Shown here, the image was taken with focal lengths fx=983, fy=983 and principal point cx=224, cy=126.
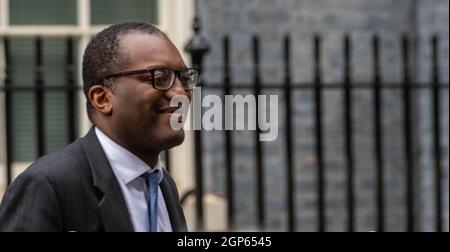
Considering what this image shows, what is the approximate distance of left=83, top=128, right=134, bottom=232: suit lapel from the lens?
6.73 ft

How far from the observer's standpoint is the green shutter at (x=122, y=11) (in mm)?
6855

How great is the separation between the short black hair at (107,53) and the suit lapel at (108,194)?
109 millimetres

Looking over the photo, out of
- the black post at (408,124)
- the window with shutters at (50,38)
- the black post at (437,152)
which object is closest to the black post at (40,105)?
the window with shutters at (50,38)

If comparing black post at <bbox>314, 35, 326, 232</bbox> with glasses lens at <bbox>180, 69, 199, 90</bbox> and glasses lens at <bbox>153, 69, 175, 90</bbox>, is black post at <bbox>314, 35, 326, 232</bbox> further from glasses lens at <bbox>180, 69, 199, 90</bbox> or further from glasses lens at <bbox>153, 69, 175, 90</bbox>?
glasses lens at <bbox>153, 69, 175, 90</bbox>

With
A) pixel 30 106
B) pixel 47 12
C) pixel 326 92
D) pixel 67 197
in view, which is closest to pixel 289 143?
pixel 326 92

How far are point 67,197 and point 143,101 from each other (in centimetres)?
26

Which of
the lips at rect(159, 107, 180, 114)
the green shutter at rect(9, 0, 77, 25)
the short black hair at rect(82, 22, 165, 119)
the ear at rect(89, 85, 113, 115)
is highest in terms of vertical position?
the green shutter at rect(9, 0, 77, 25)

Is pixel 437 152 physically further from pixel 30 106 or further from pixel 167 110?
pixel 167 110

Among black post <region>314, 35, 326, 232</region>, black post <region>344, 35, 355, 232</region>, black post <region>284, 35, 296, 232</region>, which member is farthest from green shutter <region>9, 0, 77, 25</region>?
black post <region>344, 35, 355, 232</region>

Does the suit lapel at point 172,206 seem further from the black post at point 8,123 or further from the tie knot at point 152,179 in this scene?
the black post at point 8,123

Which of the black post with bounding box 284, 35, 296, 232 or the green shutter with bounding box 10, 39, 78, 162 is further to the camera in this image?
the green shutter with bounding box 10, 39, 78, 162

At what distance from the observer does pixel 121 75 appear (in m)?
2.08

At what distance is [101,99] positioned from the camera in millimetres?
2125

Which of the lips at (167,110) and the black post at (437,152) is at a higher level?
the lips at (167,110)
